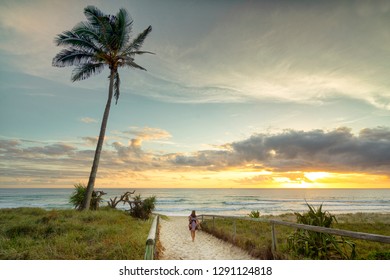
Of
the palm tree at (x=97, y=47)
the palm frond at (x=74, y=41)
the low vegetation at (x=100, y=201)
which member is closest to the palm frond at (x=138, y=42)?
the palm tree at (x=97, y=47)

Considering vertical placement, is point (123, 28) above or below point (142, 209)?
above

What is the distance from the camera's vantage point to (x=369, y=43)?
6.59 meters

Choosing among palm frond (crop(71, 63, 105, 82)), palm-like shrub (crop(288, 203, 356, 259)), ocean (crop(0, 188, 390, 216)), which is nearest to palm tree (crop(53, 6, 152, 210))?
palm frond (crop(71, 63, 105, 82))

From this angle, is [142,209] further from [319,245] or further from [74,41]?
[319,245]

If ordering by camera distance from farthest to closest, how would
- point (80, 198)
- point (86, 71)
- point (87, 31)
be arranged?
point (80, 198), point (86, 71), point (87, 31)

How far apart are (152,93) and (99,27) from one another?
4.11m

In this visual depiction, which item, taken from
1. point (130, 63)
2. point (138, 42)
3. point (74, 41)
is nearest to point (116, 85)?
point (130, 63)

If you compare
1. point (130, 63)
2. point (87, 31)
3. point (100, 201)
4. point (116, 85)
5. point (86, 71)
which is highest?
point (87, 31)

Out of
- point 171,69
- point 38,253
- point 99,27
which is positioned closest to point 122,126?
point 171,69

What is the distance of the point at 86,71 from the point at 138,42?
3.02 m

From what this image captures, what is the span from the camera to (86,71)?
1295cm

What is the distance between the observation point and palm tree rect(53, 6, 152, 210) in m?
11.9

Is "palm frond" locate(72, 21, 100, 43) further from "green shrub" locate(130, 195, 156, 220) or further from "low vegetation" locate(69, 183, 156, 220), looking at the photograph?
"green shrub" locate(130, 195, 156, 220)

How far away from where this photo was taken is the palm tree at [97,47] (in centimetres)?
1191
